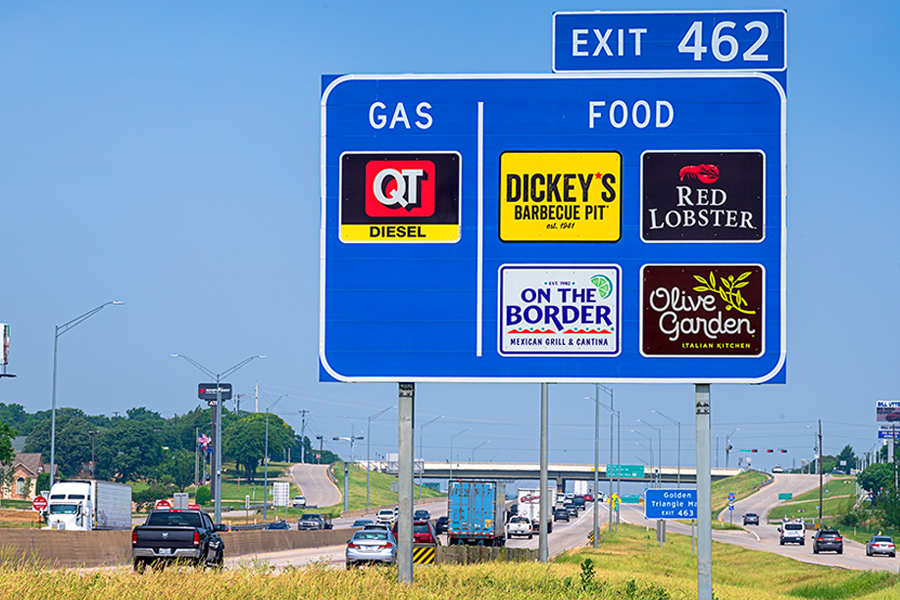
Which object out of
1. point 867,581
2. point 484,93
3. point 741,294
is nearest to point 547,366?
point 741,294

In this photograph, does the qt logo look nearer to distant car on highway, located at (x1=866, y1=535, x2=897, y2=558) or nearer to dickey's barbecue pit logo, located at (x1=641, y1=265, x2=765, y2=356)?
dickey's barbecue pit logo, located at (x1=641, y1=265, x2=765, y2=356)

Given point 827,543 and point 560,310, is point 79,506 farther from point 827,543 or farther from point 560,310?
point 827,543

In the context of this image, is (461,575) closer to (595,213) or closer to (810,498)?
(595,213)

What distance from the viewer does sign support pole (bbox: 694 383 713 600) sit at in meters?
15.5

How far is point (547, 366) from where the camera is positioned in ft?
52.5

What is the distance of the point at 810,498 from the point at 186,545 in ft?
517

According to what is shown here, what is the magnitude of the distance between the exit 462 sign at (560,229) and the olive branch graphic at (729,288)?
21mm

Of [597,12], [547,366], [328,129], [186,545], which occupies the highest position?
[597,12]

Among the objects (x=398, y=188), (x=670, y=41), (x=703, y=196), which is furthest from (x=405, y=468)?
(x=670, y=41)

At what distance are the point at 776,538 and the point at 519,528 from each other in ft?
113

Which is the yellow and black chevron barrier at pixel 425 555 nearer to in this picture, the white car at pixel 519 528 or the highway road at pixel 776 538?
the highway road at pixel 776 538

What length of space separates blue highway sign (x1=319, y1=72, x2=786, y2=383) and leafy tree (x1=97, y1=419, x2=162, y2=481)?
167122 millimetres

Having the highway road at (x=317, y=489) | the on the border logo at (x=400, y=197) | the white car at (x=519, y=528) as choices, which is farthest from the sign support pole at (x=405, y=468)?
the highway road at (x=317, y=489)

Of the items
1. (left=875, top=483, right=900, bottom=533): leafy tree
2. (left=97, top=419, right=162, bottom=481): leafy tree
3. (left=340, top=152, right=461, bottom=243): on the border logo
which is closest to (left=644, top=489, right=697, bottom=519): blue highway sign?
(left=340, top=152, right=461, bottom=243): on the border logo
